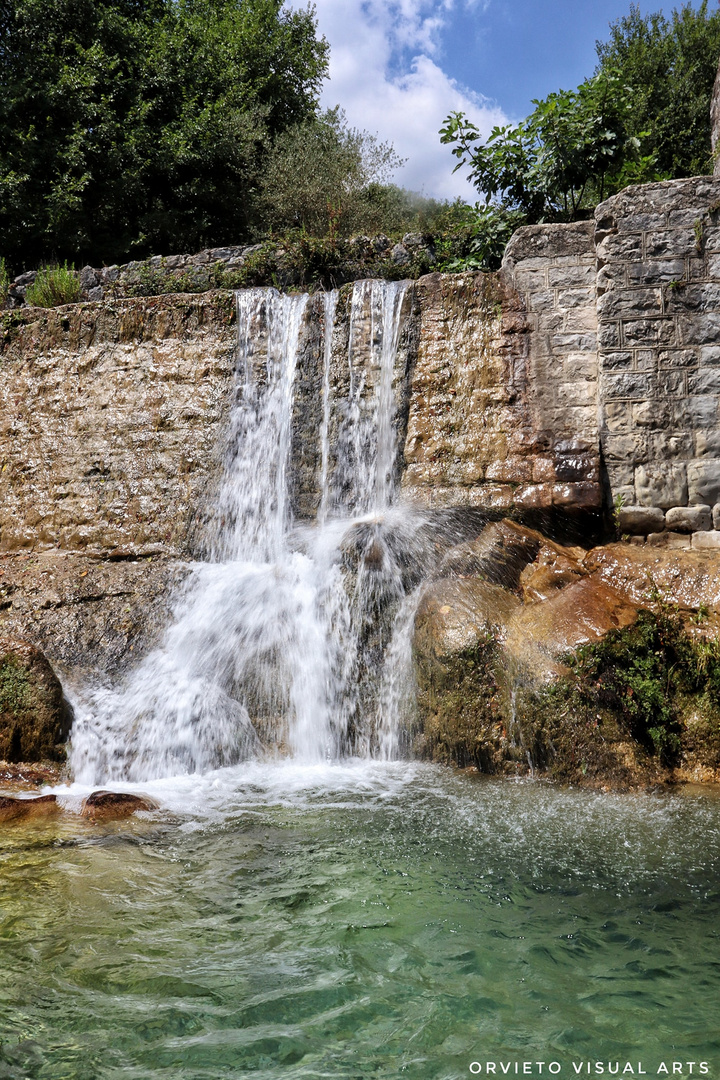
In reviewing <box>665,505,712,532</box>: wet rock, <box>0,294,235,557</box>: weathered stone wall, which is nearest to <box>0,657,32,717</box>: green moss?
<box>0,294,235,557</box>: weathered stone wall

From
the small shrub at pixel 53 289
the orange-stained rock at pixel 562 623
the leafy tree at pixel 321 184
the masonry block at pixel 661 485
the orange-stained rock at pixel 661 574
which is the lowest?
the orange-stained rock at pixel 562 623

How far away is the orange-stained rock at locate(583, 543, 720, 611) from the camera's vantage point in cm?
506

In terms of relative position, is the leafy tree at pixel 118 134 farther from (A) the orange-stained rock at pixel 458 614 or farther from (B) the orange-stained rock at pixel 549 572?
(A) the orange-stained rock at pixel 458 614

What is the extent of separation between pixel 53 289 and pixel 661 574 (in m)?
7.09

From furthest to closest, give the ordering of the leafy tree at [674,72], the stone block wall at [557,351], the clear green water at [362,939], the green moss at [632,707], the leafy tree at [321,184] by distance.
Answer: the leafy tree at [674,72]
the leafy tree at [321,184]
the stone block wall at [557,351]
the green moss at [632,707]
the clear green water at [362,939]

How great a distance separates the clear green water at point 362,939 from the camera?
2.14 metres

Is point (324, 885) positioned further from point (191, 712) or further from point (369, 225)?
point (369, 225)

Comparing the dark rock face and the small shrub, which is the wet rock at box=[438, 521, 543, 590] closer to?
the dark rock face

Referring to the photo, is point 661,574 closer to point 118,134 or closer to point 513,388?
point 513,388

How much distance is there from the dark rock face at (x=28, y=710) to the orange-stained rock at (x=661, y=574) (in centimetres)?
382

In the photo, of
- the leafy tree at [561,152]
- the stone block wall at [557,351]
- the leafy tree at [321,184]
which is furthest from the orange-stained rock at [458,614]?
the leafy tree at [321,184]

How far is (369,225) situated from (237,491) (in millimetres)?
6068

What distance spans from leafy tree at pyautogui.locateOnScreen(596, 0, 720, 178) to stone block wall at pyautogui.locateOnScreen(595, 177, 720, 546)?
33.7 ft

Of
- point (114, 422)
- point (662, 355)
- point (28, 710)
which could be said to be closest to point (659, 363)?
point (662, 355)
